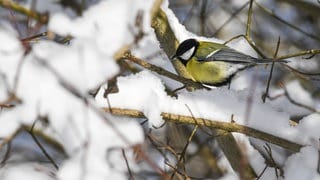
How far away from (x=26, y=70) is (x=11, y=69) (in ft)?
0.15

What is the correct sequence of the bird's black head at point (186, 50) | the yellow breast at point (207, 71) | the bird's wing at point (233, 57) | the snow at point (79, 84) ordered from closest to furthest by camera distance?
the snow at point (79, 84), the bird's black head at point (186, 50), the bird's wing at point (233, 57), the yellow breast at point (207, 71)

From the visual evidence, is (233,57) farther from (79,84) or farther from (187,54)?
(79,84)

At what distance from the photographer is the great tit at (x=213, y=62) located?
2650mm

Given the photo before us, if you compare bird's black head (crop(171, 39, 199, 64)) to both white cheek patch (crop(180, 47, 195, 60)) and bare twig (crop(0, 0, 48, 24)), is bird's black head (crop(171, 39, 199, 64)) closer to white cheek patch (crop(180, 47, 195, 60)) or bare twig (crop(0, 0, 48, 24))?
white cheek patch (crop(180, 47, 195, 60))

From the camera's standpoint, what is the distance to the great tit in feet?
8.70

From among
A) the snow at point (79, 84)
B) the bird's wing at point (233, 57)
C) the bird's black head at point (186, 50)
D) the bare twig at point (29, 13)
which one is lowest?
the snow at point (79, 84)

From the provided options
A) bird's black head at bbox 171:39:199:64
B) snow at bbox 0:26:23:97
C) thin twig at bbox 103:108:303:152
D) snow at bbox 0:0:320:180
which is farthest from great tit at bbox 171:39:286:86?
snow at bbox 0:26:23:97

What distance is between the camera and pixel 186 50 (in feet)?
8.34

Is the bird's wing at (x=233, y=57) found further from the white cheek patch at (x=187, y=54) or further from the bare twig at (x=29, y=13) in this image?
the bare twig at (x=29, y=13)

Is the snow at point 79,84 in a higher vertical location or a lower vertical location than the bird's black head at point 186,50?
lower

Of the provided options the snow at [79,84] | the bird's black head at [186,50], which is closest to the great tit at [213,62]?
the bird's black head at [186,50]

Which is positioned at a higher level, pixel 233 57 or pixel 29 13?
pixel 233 57

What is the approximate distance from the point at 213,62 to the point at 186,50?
0.30 m

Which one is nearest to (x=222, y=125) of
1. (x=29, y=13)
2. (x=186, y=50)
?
(x=186, y=50)
